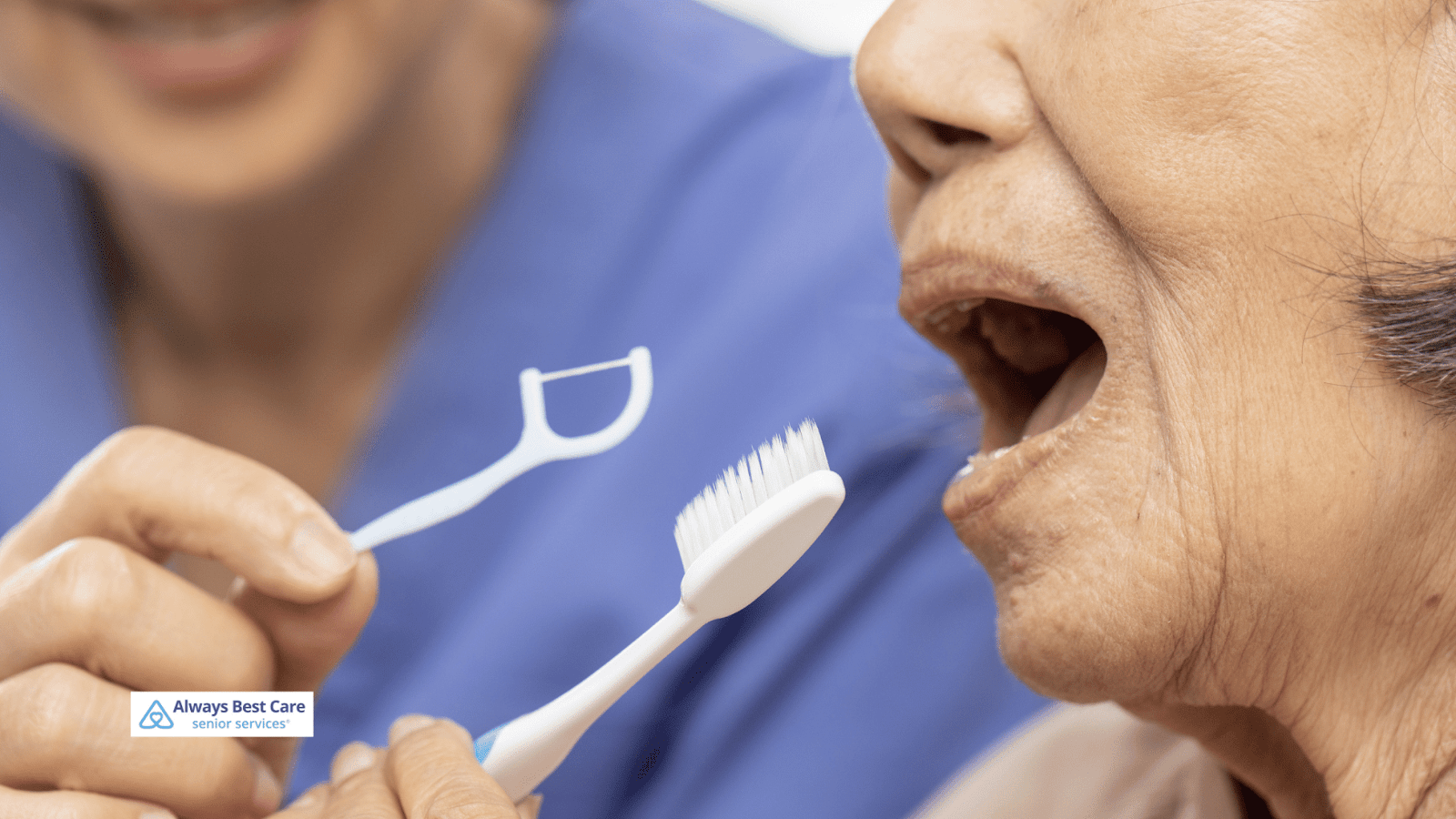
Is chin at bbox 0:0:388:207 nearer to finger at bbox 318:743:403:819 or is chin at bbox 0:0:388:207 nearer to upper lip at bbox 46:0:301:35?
upper lip at bbox 46:0:301:35

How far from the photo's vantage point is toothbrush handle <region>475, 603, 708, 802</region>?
64 cm

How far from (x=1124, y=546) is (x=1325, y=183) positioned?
19 cm

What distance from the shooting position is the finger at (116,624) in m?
0.66

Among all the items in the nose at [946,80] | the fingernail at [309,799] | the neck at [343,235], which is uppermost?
the neck at [343,235]

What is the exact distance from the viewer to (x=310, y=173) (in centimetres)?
100

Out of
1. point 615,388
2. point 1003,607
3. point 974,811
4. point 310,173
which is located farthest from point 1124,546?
point 310,173

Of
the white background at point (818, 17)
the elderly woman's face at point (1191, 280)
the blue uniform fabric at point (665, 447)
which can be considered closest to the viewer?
the elderly woman's face at point (1191, 280)

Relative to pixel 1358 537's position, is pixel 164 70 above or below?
above

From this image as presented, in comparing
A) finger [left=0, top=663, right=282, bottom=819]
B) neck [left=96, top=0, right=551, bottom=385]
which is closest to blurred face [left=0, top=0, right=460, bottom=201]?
neck [left=96, top=0, right=551, bottom=385]

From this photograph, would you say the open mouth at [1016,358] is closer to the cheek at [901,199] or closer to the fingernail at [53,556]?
the cheek at [901,199]

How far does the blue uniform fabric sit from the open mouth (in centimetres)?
20

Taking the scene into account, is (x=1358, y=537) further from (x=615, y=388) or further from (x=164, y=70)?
(x=164, y=70)

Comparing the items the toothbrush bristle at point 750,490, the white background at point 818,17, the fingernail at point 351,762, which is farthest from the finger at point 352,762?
the white background at point 818,17

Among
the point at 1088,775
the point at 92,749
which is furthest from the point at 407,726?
the point at 1088,775
